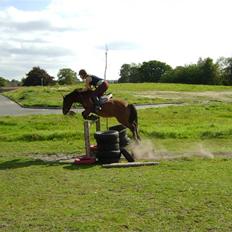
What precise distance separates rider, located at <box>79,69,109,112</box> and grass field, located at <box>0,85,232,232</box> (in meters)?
2.06

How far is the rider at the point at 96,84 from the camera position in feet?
45.2

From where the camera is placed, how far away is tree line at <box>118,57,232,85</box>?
373 ft

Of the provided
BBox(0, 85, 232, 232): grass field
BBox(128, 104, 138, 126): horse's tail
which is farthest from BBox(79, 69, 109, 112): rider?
BBox(0, 85, 232, 232): grass field

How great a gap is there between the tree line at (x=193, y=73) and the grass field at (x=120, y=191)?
98899mm

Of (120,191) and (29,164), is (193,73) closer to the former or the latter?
(29,164)

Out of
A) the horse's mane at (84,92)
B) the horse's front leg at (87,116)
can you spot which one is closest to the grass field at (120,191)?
the horse's front leg at (87,116)

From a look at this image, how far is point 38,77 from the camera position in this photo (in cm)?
12388

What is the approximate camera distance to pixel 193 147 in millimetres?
15469

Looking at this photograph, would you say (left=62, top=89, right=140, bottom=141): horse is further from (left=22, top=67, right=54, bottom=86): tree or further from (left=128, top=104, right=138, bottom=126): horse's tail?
(left=22, top=67, right=54, bottom=86): tree

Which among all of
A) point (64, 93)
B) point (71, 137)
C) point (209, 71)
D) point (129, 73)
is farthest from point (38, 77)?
point (71, 137)

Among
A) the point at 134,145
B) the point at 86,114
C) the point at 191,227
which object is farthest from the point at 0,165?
A: the point at 191,227

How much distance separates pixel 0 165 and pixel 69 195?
463 centimetres

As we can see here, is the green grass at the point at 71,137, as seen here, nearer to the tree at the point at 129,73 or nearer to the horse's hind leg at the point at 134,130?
the horse's hind leg at the point at 134,130

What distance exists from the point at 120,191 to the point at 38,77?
11714cm
